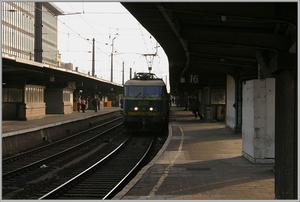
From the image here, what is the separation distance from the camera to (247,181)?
8.86 metres

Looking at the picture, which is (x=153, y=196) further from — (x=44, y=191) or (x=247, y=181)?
(x=44, y=191)

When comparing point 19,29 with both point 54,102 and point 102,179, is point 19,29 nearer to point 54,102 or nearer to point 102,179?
point 54,102

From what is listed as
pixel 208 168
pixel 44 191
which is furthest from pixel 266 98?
pixel 44 191

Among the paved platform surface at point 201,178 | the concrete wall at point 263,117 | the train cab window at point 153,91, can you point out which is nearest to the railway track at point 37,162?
the train cab window at point 153,91

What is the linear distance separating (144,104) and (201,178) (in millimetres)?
12994

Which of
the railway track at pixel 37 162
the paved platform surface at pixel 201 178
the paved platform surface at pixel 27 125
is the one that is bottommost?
the railway track at pixel 37 162

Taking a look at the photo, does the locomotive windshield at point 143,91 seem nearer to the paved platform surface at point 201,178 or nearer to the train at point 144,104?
the train at point 144,104

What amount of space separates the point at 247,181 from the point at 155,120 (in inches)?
519

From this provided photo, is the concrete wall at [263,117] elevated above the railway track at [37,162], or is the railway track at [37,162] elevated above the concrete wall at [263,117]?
the concrete wall at [263,117]

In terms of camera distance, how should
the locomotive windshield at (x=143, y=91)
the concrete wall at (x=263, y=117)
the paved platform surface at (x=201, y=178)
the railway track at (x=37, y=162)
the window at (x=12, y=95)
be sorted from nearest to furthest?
the paved platform surface at (x=201, y=178)
the concrete wall at (x=263, y=117)
the railway track at (x=37, y=162)
the locomotive windshield at (x=143, y=91)
the window at (x=12, y=95)

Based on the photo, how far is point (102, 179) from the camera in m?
11.2

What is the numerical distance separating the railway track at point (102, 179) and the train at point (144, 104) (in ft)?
15.1

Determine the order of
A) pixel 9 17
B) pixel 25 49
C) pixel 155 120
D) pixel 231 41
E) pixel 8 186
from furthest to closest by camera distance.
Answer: pixel 25 49 → pixel 9 17 → pixel 155 120 → pixel 8 186 → pixel 231 41

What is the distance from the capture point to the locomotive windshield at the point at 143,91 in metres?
22.2
